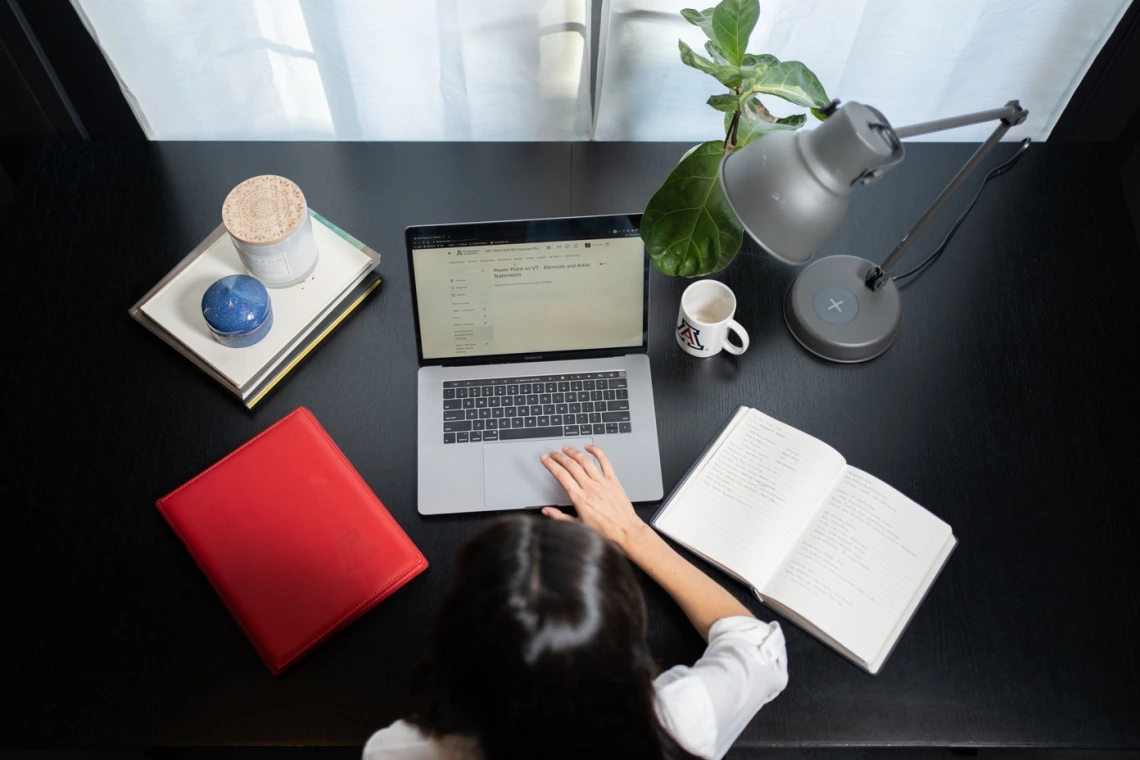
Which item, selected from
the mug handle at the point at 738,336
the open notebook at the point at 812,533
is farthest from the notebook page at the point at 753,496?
the mug handle at the point at 738,336

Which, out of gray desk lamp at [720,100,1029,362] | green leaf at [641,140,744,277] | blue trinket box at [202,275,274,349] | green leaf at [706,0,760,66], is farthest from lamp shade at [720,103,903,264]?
blue trinket box at [202,275,274,349]

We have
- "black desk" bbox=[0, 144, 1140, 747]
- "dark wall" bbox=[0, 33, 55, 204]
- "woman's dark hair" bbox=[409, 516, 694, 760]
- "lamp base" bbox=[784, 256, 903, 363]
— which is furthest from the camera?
"dark wall" bbox=[0, 33, 55, 204]

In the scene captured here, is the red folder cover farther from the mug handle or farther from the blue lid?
the mug handle

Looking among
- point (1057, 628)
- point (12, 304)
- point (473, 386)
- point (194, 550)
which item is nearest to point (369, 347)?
point (473, 386)

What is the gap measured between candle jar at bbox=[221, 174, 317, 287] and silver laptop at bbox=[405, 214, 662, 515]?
193mm

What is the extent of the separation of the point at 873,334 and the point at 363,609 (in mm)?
777

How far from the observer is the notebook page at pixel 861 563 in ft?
Answer: 3.51

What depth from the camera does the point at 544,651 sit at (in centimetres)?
80

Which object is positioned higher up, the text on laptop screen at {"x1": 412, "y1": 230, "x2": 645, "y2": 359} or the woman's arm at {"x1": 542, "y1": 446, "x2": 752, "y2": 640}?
the text on laptop screen at {"x1": 412, "y1": 230, "x2": 645, "y2": 359}

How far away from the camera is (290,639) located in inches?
41.0

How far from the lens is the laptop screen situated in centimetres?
113

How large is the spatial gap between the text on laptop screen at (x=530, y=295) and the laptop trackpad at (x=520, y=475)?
0.14m

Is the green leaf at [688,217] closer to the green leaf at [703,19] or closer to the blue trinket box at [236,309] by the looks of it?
the green leaf at [703,19]

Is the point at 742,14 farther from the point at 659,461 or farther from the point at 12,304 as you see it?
the point at 12,304
